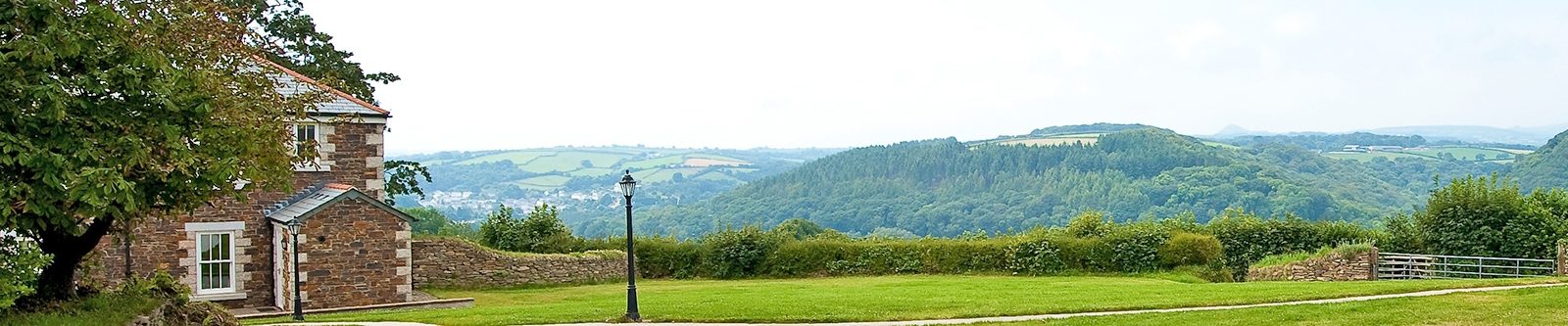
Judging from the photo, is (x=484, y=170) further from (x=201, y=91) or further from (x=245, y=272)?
(x=201, y=91)

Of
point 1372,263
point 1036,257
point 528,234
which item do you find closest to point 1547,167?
point 1372,263

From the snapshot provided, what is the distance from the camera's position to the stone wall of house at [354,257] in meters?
23.6

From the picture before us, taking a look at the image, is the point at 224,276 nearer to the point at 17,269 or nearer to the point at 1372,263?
the point at 17,269

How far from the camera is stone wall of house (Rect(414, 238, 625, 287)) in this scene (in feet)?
95.7

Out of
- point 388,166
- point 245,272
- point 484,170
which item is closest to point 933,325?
point 245,272

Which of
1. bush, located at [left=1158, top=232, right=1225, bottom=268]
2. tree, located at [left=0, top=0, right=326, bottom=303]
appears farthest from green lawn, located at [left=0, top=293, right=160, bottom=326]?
bush, located at [left=1158, top=232, right=1225, bottom=268]

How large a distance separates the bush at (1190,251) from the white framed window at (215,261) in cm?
2169

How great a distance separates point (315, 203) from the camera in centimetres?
2397

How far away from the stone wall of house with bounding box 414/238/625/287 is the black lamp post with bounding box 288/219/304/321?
17.7 feet

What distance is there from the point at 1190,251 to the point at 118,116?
25.9 m

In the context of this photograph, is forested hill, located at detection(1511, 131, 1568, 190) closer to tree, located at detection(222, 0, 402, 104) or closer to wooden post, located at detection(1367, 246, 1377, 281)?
wooden post, located at detection(1367, 246, 1377, 281)

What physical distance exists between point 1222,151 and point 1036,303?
71.8 m

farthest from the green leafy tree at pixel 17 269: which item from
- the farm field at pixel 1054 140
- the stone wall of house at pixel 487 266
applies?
the farm field at pixel 1054 140

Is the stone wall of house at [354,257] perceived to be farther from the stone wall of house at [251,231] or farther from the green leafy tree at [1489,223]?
the green leafy tree at [1489,223]
